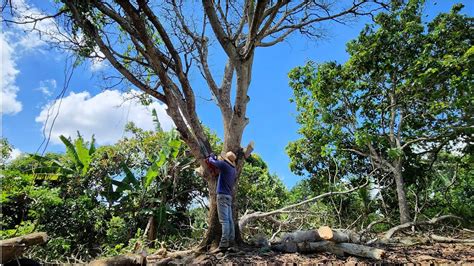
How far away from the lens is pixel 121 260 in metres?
4.94

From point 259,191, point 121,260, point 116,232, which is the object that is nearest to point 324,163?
point 259,191

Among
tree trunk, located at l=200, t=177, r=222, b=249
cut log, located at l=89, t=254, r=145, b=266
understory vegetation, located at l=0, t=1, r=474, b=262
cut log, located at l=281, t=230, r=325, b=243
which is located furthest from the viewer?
understory vegetation, located at l=0, t=1, r=474, b=262

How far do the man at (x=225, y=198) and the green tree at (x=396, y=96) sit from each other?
6865 millimetres

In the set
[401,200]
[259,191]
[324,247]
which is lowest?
[324,247]

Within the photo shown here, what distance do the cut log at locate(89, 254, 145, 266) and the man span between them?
1.19 metres

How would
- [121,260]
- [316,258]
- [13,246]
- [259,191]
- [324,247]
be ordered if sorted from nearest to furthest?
[13,246] → [121,260] → [316,258] → [324,247] → [259,191]

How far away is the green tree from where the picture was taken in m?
11.1

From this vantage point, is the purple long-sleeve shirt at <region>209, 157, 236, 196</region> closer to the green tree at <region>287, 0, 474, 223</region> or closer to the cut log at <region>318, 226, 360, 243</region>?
the cut log at <region>318, 226, 360, 243</region>

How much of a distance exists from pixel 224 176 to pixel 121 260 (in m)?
1.99

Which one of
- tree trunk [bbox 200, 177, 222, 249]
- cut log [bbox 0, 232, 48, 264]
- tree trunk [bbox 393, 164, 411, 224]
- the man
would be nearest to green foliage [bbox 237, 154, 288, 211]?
tree trunk [bbox 393, 164, 411, 224]

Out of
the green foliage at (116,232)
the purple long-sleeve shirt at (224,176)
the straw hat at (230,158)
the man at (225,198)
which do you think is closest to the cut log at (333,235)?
the man at (225,198)

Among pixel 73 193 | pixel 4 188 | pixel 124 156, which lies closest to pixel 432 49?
pixel 124 156

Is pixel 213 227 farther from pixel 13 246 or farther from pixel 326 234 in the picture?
pixel 13 246

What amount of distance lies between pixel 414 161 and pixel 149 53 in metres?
11.6
